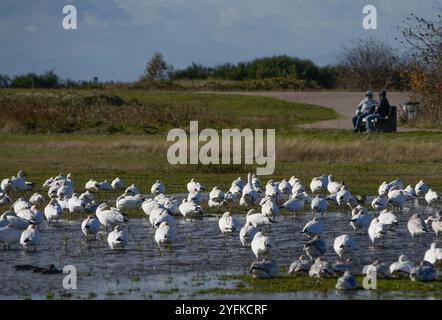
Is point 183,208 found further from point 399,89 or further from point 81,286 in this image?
point 399,89

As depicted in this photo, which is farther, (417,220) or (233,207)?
(233,207)

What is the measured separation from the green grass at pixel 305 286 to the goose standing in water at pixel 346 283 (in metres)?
0.17

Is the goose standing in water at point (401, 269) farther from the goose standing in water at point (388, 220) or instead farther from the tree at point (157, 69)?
the tree at point (157, 69)

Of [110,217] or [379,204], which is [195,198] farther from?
[379,204]

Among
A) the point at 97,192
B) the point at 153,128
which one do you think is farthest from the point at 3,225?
the point at 153,128

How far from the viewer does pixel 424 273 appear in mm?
14445

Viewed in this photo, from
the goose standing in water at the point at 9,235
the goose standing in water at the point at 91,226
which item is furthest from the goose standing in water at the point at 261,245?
the goose standing in water at the point at 9,235

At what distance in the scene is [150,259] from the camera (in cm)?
1697

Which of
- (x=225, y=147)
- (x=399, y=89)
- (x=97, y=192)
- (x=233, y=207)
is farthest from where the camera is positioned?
(x=399, y=89)

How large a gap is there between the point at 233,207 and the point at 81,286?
9.14 m

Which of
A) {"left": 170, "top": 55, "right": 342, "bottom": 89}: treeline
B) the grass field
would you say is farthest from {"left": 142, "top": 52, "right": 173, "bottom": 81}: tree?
the grass field

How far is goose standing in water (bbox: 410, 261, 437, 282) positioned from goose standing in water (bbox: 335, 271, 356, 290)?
40.0 inches

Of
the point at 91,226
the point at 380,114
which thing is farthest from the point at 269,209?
the point at 380,114

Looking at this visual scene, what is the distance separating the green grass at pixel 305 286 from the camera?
14.2m
